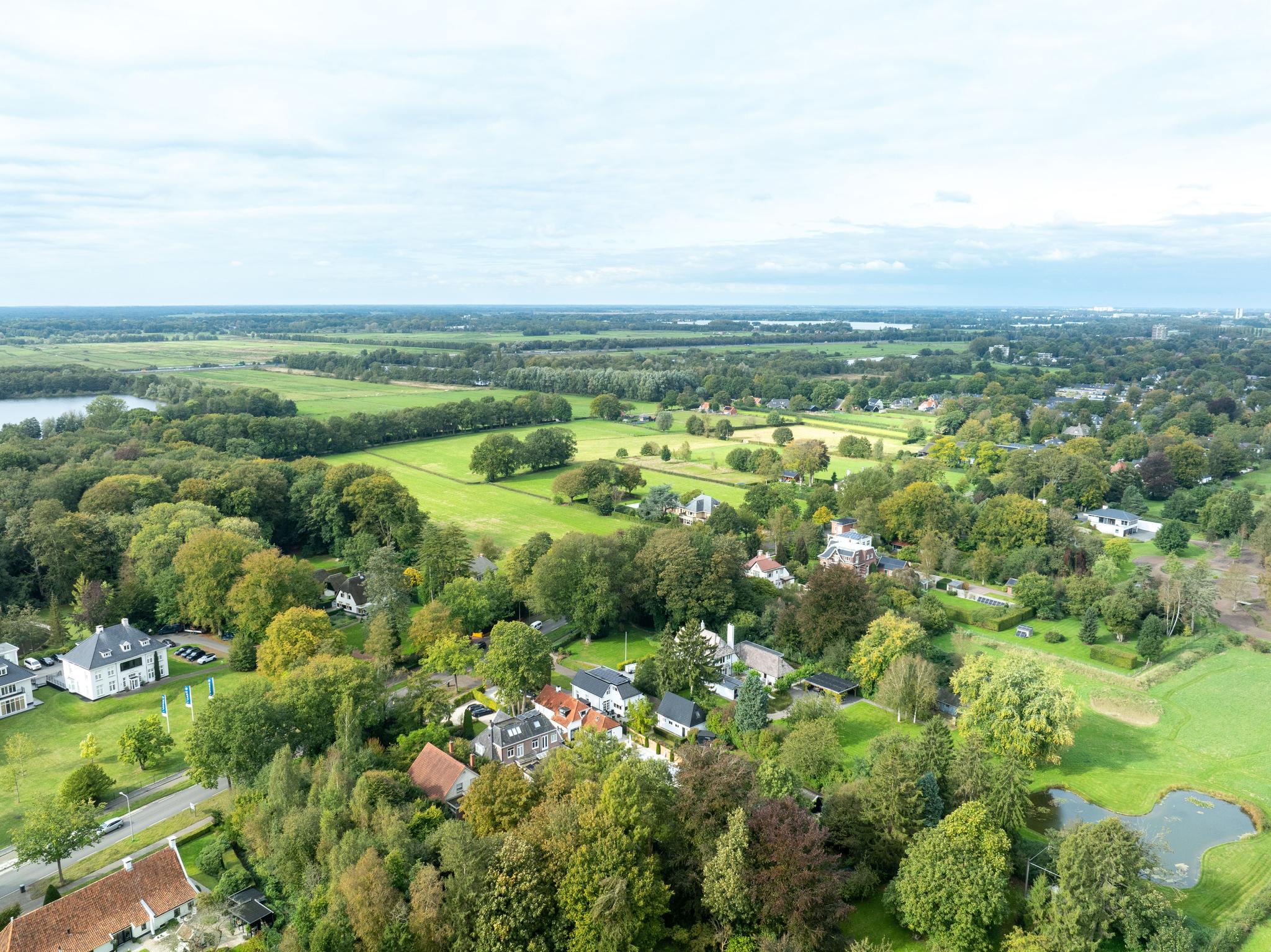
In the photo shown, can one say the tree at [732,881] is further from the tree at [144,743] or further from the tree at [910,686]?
the tree at [144,743]

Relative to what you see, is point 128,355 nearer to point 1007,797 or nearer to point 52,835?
point 52,835

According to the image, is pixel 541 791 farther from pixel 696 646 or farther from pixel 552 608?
pixel 552 608

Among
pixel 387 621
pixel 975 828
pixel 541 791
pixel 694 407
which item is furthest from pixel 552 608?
pixel 694 407

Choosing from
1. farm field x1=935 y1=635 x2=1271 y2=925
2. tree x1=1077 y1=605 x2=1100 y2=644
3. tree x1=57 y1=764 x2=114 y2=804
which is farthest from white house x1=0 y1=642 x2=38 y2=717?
tree x1=1077 y1=605 x2=1100 y2=644

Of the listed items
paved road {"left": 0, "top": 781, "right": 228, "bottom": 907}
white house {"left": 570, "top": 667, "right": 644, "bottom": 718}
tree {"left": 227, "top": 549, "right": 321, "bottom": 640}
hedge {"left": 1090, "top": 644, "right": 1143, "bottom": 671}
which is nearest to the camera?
paved road {"left": 0, "top": 781, "right": 228, "bottom": 907}

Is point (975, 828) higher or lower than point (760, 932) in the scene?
higher

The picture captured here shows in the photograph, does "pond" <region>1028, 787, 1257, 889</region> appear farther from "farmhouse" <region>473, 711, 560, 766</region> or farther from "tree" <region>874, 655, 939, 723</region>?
"farmhouse" <region>473, 711, 560, 766</region>
